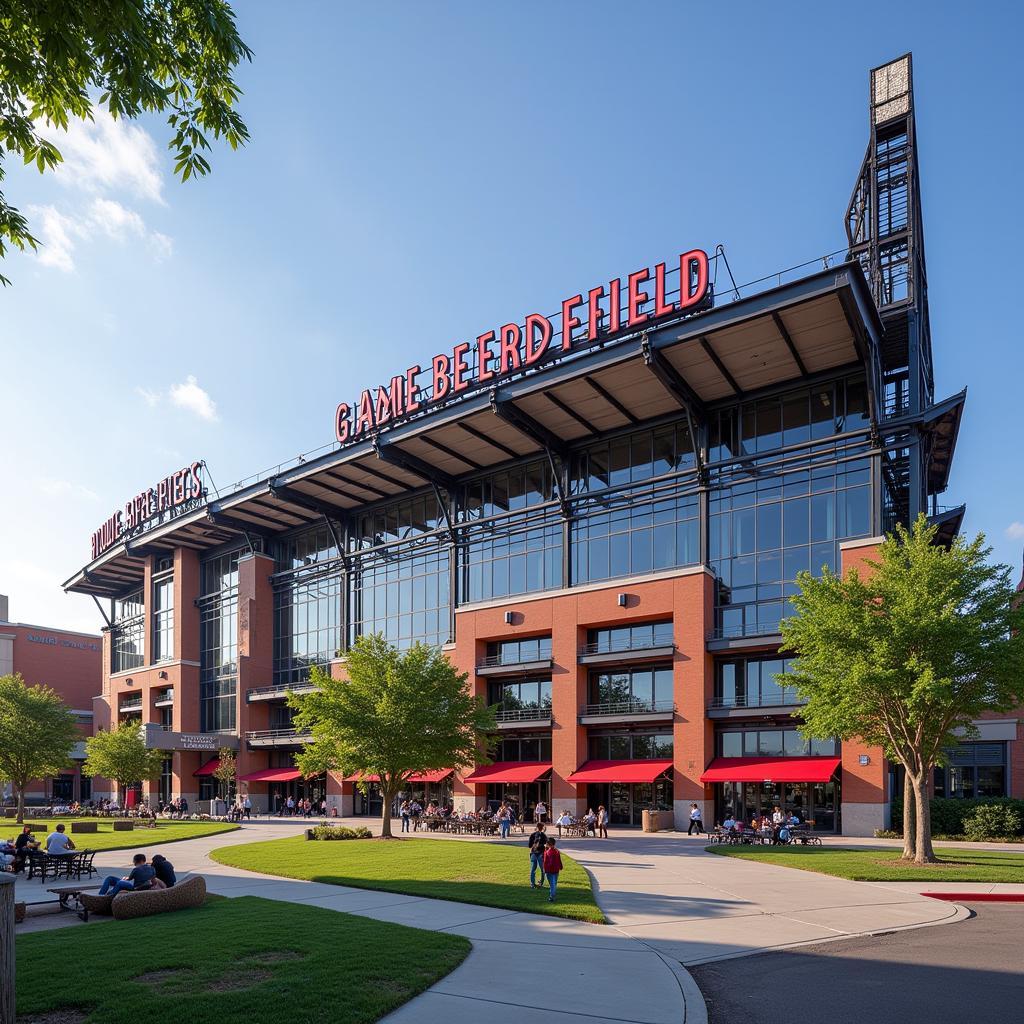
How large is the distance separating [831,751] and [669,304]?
21625 mm

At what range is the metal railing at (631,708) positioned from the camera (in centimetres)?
4522

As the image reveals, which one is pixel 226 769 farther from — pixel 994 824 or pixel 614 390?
pixel 994 824

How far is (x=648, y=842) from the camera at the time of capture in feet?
118

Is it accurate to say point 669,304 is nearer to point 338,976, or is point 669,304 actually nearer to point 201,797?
point 338,976

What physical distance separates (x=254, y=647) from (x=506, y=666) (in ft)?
85.1

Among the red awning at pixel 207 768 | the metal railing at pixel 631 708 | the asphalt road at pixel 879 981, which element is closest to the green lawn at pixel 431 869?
the asphalt road at pixel 879 981

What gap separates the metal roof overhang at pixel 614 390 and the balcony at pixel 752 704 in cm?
1371

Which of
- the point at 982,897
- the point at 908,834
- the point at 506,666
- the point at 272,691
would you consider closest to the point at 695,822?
the point at 908,834

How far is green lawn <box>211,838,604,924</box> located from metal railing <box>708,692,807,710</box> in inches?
516

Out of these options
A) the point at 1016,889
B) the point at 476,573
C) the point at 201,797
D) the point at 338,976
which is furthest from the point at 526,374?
the point at 201,797

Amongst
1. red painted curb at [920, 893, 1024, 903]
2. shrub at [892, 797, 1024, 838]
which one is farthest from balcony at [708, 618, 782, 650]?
red painted curb at [920, 893, 1024, 903]

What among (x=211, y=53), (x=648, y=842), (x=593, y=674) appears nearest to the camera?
(x=211, y=53)

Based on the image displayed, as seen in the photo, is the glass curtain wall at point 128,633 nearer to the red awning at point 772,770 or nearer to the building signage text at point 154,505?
the building signage text at point 154,505

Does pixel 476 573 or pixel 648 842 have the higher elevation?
pixel 476 573
